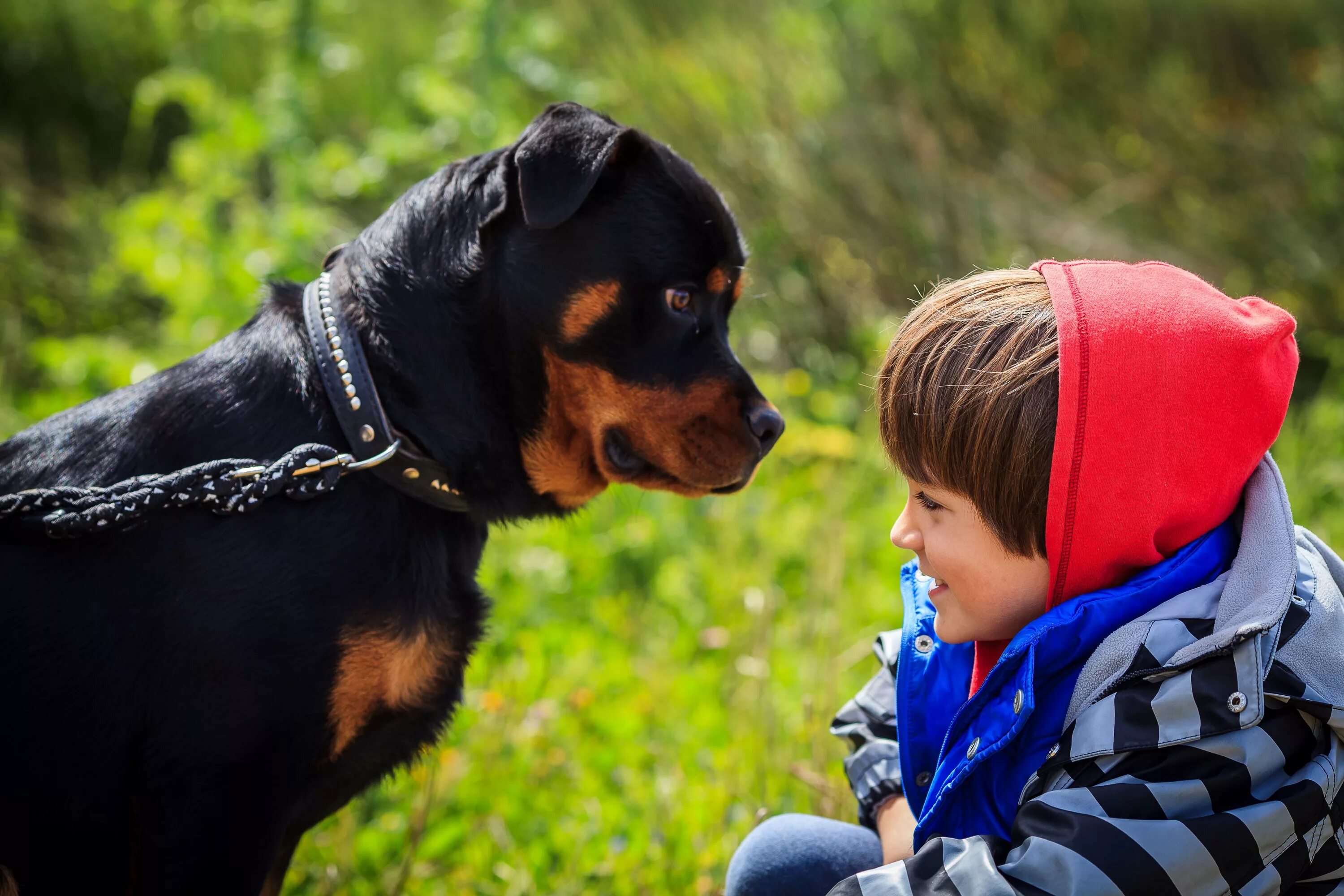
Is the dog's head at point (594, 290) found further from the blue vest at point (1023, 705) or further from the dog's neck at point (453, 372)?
the blue vest at point (1023, 705)

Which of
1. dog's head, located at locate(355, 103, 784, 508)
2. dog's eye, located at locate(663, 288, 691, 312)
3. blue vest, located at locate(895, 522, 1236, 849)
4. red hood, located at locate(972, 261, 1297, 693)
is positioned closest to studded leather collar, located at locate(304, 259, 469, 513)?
dog's head, located at locate(355, 103, 784, 508)

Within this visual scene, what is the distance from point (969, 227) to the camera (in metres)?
5.83

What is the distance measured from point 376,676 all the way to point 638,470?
0.77 meters

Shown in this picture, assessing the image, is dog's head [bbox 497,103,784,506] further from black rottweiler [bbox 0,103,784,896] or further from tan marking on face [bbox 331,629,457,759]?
tan marking on face [bbox 331,629,457,759]

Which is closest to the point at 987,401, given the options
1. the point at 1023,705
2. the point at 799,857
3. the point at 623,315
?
the point at 1023,705

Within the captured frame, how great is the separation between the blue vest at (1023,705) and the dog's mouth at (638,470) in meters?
0.92

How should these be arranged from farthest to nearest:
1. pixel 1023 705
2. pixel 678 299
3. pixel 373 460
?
pixel 678 299 → pixel 373 460 → pixel 1023 705

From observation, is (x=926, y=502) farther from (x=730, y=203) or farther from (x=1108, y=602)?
(x=730, y=203)

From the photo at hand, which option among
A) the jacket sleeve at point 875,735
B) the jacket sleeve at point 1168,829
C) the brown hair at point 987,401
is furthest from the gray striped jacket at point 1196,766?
the jacket sleeve at point 875,735

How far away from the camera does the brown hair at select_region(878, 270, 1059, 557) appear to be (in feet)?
5.09

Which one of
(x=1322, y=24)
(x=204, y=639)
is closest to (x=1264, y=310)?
(x=204, y=639)

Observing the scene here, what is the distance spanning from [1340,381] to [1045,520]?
4541 millimetres

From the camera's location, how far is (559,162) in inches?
87.2

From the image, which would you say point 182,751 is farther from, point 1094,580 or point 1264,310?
point 1264,310
